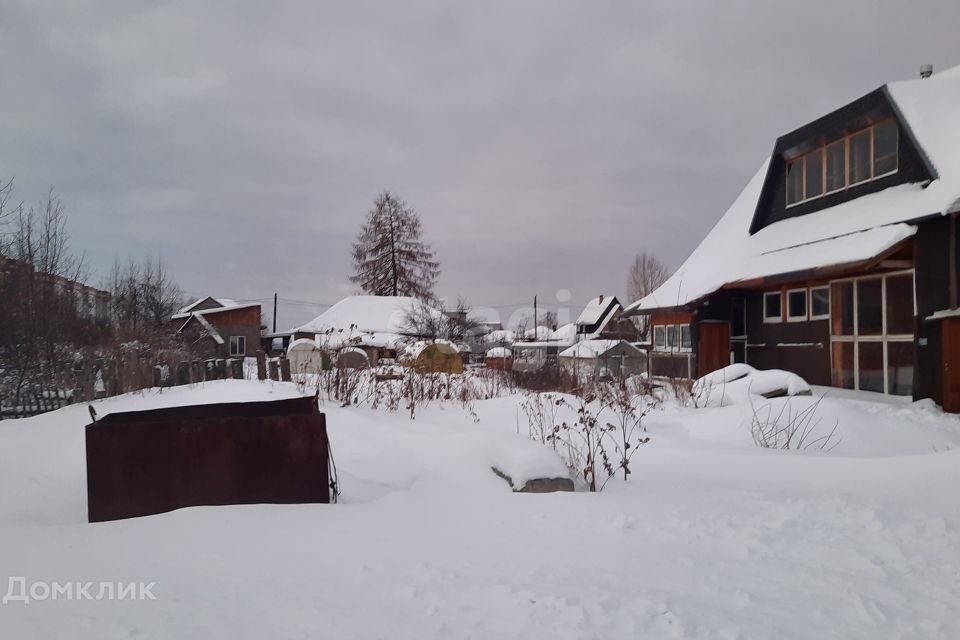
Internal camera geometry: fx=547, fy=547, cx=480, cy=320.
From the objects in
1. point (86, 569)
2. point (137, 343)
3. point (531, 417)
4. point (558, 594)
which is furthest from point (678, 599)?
point (137, 343)

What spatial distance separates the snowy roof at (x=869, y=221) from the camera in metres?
10.1

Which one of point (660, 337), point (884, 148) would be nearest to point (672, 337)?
point (660, 337)

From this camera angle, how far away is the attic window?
1195 cm

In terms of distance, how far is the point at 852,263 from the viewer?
1027cm

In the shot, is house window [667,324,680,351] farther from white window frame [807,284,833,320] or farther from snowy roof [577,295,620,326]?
snowy roof [577,295,620,326]

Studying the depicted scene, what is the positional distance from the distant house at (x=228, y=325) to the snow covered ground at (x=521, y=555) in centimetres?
3492

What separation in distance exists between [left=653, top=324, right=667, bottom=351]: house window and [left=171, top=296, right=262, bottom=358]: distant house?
28810 millimetres

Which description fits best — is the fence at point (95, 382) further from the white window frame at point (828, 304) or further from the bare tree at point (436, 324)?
the bare tree at point (436, 324)

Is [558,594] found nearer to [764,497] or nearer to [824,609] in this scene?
[824,609]

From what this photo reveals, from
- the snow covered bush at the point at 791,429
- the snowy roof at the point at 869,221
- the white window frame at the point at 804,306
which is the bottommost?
the snow covered bush at the point at 791,429

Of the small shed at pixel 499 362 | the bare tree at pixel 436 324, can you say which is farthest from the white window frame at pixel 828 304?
the bare tree at pixel 436 324

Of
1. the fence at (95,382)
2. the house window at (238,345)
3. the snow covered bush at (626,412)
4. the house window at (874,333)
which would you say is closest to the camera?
the snow covered bush at (626,412)

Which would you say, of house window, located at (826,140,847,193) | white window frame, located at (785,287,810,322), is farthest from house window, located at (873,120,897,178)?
white window frame, located at (785,287,810,322)

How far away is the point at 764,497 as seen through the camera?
4.07 meters
